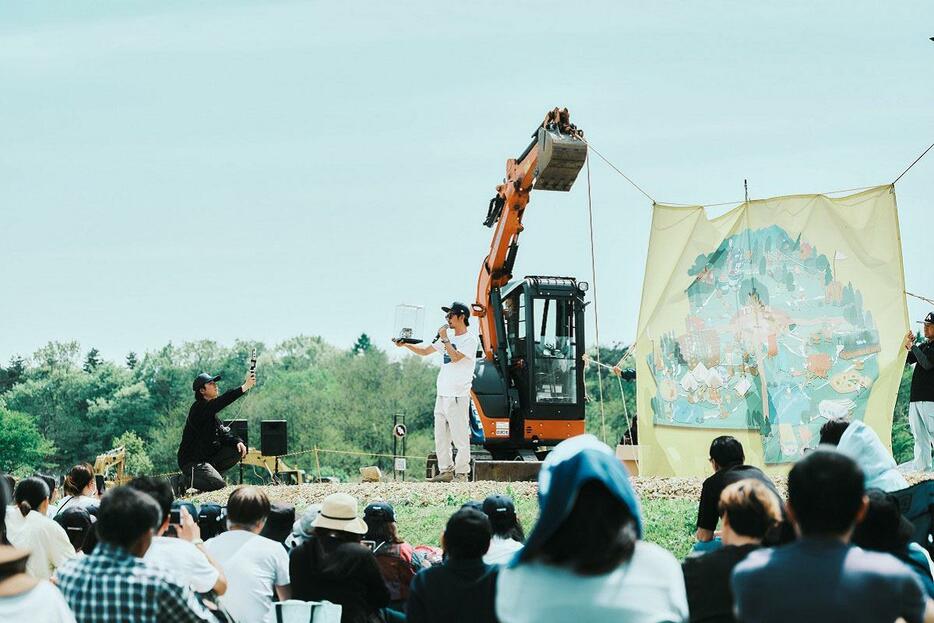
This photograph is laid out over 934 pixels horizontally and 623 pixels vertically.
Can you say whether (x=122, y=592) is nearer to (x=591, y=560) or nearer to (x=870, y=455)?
(x=591, y=560)

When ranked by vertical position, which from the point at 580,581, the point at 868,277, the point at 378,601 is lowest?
the point at 378,601

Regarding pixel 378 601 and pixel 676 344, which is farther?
pixel 676 344

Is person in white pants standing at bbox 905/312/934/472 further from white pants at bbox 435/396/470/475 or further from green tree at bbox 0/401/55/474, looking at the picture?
green tree at bbox 0/401/55/474

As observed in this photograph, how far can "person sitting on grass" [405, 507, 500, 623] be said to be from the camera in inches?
152

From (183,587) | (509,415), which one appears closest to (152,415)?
(509,415)

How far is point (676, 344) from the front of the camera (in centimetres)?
1276

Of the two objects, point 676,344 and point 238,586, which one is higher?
point 676,344

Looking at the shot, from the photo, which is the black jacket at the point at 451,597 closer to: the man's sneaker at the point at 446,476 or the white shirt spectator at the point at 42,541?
the white shirt spectator at the point at 42,541

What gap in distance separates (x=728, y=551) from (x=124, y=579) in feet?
6.35

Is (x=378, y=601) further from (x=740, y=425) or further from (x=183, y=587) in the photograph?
(x=740, y=425)

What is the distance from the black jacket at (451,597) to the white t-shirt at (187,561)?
82 centimetres

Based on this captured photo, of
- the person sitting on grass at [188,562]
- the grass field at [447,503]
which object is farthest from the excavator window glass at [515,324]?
the person sitting on grass at [188,562]

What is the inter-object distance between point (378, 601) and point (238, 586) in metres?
0.61

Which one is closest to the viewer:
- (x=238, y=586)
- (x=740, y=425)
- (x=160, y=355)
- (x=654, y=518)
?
(x=238, y=586)
